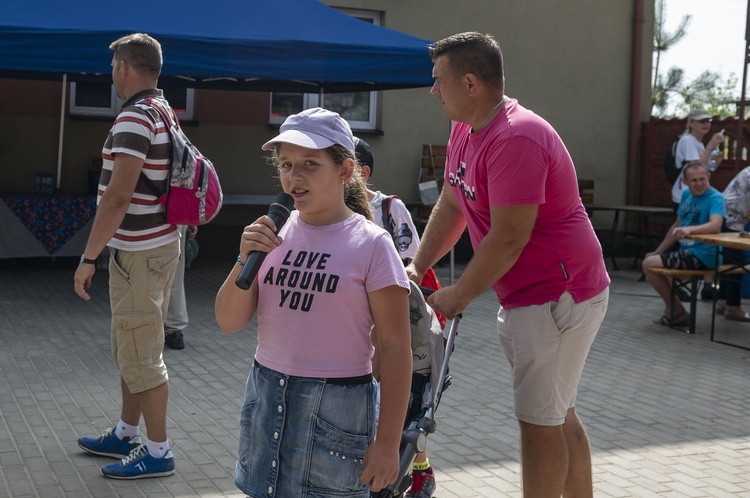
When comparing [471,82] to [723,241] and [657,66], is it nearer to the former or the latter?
[723,241]

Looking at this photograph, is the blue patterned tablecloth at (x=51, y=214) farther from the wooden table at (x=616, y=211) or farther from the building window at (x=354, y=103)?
the wooden table at (x=616, y=211)

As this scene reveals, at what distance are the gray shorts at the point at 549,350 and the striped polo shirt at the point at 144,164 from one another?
188 cm

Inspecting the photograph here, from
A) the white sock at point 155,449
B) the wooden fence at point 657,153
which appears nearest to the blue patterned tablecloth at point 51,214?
the white sock at point 155,449

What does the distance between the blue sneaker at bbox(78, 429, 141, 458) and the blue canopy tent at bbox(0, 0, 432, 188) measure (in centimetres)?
449

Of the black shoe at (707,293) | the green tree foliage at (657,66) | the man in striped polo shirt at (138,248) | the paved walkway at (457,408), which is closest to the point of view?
the man in striped polo shirt at (138,248)

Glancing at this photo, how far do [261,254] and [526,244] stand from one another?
4.11 ft

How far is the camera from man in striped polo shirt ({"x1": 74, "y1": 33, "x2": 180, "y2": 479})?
4.49 m

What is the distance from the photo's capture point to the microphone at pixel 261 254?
255cm

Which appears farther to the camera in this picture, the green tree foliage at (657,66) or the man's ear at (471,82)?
the green tree foliage at (657,66)

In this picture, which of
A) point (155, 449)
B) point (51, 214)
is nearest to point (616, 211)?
point (51, 214)

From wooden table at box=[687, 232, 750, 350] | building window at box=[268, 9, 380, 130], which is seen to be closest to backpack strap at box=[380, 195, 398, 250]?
wooden table at box=[687, 232, 750, 350]

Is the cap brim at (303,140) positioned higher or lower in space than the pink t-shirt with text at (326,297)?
higher

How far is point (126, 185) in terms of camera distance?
4473 mm

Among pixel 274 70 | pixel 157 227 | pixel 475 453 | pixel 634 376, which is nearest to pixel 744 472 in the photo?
pixel 475 453
